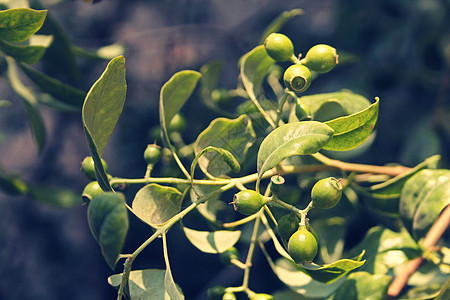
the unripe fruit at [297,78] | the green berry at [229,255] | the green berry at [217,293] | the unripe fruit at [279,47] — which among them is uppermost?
the unripe fruit at [279,47]

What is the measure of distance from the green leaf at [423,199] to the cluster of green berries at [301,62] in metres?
0.41

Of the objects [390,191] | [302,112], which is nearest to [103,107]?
[302,112]

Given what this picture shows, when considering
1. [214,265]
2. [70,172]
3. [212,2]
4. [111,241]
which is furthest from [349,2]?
[70,172]

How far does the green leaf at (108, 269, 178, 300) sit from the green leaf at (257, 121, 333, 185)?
14.1 inches

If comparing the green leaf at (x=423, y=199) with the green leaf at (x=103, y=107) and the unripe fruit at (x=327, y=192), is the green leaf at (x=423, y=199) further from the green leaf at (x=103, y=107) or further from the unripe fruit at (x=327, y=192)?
the green leaf at (x=103, y=107)

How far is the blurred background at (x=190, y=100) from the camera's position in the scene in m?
1.95

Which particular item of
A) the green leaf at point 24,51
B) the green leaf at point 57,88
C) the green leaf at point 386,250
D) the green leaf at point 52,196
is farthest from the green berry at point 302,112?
the green leaf at point 52,196

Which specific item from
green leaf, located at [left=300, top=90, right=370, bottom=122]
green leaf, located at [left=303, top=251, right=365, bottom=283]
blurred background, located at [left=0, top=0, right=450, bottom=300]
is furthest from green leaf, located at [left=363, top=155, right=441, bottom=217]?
blurred background, located at [left=0, top=0, right=450, bottom=300]

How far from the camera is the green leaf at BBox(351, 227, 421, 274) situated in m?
1.16

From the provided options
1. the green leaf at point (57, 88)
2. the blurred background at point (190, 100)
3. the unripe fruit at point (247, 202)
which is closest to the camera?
the unripe fruit at point (247, 202)

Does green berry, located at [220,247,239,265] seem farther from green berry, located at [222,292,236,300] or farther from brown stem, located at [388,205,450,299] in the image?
brown stem, located at [388,205,450,299]

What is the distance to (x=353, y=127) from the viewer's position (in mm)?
939

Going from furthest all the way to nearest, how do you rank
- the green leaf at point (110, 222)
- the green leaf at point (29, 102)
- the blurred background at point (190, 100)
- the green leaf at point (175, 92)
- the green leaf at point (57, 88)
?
1. the blurred background at point (190, 100)
2. the green leaf at point (29, 102)
3. the green leaf at point (57, 88)
4. the green leaf at point (175, 92)
5. the green leaf at point (110, 222)

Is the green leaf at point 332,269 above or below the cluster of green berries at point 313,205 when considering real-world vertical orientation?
below
